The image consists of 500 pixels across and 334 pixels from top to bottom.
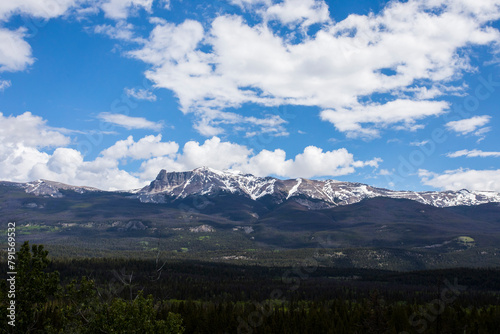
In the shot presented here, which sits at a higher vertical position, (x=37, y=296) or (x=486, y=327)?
(x=37, y=296)

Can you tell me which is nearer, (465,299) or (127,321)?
(127,321)

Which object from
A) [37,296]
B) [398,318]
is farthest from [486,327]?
[37,296]

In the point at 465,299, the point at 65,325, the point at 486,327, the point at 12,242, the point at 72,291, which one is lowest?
the point at 465,299

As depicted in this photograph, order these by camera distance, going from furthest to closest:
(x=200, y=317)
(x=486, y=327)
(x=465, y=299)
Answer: (x=465, y=299) < (x=200, y=317) < (x=486, y=327)

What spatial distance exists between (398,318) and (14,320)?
381 feet

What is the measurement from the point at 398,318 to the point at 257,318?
155 feet

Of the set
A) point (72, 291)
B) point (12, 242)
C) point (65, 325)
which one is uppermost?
point (12, 242)

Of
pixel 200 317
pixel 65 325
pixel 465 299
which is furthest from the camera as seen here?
pixel 465 299

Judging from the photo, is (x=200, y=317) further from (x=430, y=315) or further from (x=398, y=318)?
(x=430, y=315)

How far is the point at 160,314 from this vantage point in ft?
409

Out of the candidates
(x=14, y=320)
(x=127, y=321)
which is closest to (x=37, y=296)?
(x=14, y=320)

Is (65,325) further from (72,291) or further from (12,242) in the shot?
(12,242)

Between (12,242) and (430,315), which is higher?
(12,242)

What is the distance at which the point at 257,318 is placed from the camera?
130 metres
